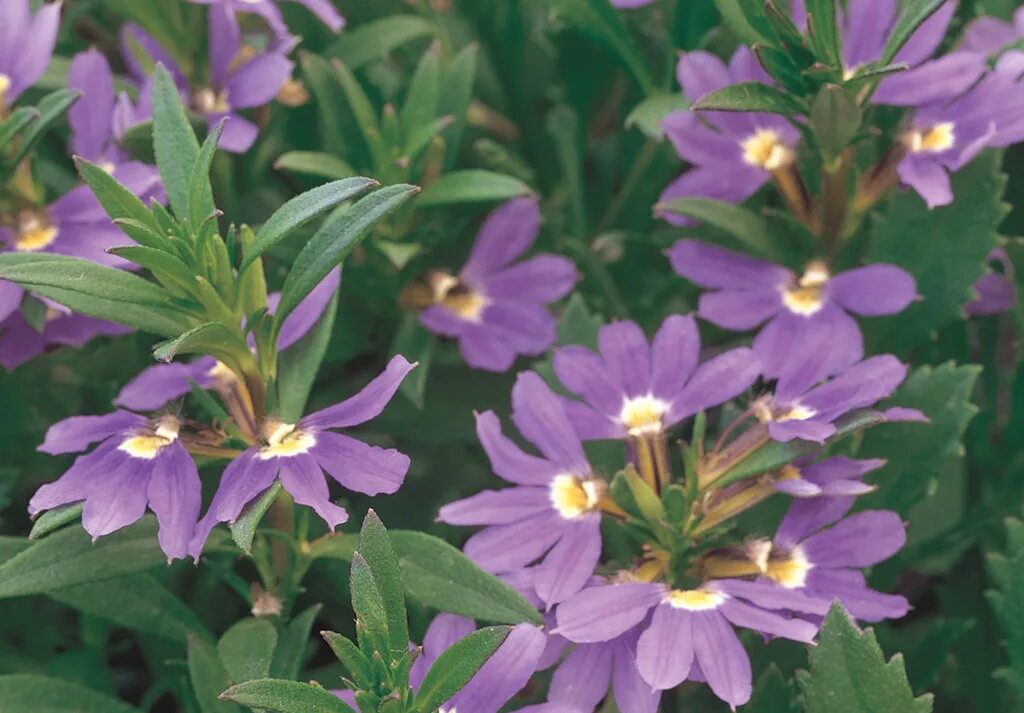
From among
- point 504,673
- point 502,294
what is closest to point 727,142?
point 502,294

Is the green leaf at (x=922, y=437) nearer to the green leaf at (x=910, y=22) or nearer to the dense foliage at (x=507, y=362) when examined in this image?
the dense foliage at (x=507, y=362)

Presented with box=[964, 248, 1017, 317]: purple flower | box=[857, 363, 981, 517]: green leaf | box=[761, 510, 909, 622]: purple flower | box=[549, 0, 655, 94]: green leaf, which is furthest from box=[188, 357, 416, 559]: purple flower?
box=[964, 248, 1017, 317]: purple flower

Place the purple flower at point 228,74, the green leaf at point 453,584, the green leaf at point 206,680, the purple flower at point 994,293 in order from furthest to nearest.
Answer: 1. the purple flower at point 994,293
2. the purple flower at point 228,74
3. the green leaf at point 206,680
4. the green leaf at point 453,584

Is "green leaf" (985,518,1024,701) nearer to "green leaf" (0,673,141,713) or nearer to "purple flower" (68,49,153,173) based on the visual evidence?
"green leaf" (0,673,141,713)

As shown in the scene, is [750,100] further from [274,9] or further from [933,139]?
[274,9]

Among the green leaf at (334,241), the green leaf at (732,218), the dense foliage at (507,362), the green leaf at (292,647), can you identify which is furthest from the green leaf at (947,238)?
the green leaf at (292,647)

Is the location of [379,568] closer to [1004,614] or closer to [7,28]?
[1004,614]
